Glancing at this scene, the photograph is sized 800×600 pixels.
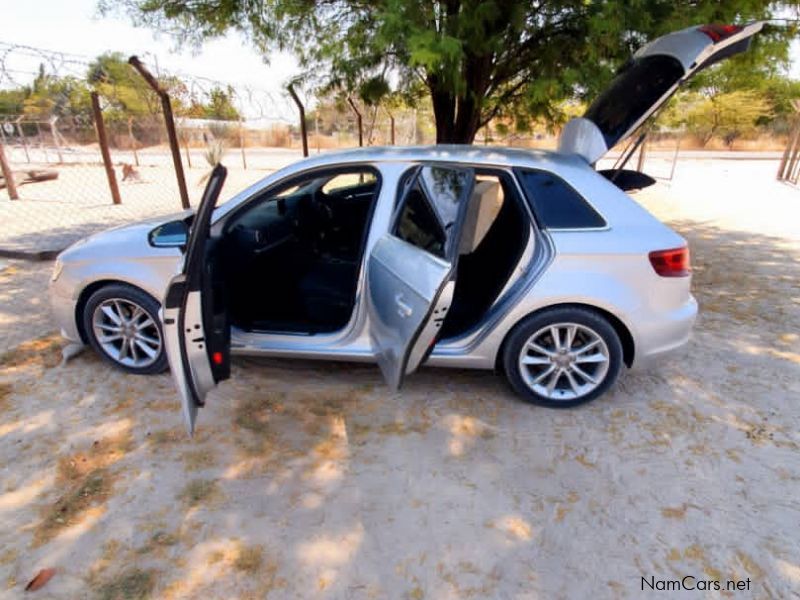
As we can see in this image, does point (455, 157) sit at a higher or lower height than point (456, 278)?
higher

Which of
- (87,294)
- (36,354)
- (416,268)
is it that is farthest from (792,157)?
(36,354)

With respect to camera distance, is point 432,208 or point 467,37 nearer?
point 432,208

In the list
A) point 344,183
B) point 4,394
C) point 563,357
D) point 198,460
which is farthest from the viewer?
point 344,183

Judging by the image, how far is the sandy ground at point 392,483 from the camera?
199cm

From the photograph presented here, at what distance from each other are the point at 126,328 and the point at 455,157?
240 cm

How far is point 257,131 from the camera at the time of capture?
30.7 meters

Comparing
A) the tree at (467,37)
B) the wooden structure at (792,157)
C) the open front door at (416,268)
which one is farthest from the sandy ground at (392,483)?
the wooden structure at (792,157)

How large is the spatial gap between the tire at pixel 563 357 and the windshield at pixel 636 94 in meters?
1.14

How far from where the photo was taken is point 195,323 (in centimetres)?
234

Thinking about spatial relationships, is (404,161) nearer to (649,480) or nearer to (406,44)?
(406,44)

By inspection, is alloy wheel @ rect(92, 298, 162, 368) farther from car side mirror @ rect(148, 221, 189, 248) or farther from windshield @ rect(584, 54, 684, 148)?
windshield @ rect(584, 54, 684, 148)

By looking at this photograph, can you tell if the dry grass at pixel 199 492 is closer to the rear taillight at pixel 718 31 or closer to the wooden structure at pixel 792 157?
the rear taillight at pixel 718 31

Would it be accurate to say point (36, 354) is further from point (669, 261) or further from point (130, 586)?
point (669, 261)

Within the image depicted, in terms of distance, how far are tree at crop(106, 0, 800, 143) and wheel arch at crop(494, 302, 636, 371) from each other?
2228mm
